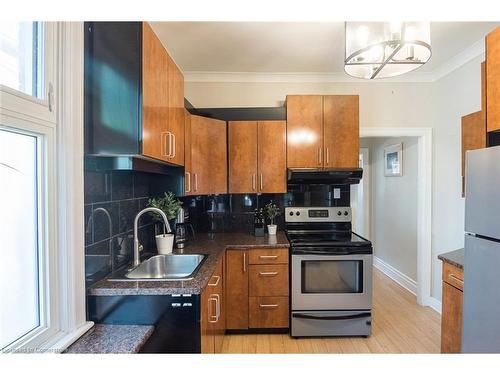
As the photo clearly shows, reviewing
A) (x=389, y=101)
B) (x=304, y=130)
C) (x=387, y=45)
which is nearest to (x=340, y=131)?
(x=304, y=130)

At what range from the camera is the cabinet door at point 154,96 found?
1271 mm

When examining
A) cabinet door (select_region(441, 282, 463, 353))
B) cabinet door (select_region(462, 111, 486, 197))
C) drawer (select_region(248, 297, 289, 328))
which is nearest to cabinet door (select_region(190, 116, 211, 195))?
drawer (select_region(248, 297, 289, 328))

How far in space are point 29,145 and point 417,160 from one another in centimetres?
355

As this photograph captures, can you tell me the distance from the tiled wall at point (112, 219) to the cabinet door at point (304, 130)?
1.27m

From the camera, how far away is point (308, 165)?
8.30 feet

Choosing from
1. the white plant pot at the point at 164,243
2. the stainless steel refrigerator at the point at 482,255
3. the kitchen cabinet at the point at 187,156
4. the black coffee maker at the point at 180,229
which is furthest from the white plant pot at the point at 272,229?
the stainless steel refrigerator at the point at 482,255

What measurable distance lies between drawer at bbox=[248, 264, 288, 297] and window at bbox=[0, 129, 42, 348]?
1586mm

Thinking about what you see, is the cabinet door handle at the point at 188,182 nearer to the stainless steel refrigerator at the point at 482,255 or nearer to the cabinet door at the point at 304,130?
the cabinet door at the point at 304,130

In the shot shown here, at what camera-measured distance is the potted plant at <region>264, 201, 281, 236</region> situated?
2.67 metres

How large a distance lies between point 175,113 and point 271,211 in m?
1.47

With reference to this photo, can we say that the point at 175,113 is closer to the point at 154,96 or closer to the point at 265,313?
the point at 154,96

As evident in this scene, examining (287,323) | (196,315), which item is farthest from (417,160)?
(196,315)

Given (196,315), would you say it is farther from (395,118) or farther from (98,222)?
(395,118)

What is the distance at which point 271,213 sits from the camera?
8.93ft
